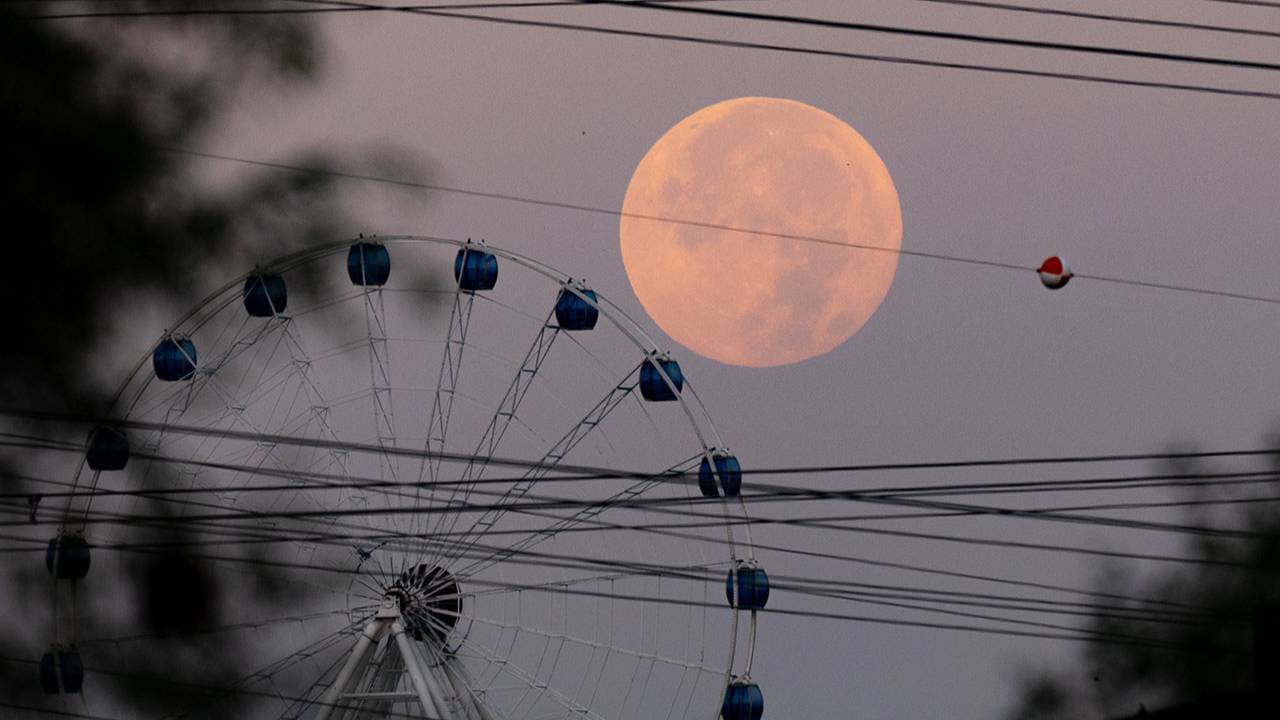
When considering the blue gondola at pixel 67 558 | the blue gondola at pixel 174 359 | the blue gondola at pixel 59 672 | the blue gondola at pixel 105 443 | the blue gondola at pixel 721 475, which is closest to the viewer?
the blue gondola at pixel 59 672

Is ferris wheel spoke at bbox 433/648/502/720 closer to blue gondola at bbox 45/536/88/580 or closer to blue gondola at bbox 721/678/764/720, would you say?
blue gondola at bbox 721/678/764/720

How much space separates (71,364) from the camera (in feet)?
31.2

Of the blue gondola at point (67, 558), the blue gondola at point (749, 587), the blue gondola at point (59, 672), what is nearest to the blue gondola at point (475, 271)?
the blue gondola at point (749, 587)

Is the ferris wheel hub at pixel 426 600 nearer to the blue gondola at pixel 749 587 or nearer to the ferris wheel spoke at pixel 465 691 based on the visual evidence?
the ferris wheel spoke at pixel 465 691

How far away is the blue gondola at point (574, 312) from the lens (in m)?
23.2

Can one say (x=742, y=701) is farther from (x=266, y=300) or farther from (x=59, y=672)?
(x=59, y=672)

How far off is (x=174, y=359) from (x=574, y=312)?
16.0 feet

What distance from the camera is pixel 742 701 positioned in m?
22.0

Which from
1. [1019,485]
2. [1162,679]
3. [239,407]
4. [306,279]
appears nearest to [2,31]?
[306,279]

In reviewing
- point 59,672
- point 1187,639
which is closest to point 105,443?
point 59,672

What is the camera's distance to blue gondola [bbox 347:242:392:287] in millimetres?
23234

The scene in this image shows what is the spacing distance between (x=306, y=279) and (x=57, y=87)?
2977mm

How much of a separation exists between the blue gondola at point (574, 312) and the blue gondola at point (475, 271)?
0.92 m

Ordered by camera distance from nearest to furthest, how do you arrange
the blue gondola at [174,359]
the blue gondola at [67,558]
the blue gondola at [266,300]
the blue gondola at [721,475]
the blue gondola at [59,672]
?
the blue gondola at [59,672], the blue gondola at [67,558], the blue gondola at [266,300], the blue gondola at [174,359], the blue gondola at [721,475]
